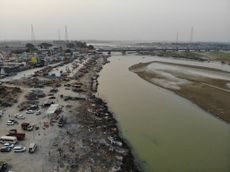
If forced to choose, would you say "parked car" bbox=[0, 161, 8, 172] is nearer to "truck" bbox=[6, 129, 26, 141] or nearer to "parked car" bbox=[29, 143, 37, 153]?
"parked car" bbox=[29, 143, 37, 153]

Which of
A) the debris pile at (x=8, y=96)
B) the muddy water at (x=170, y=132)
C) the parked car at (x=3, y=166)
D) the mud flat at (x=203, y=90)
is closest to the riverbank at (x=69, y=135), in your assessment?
the parked car at (x=3, y=166)

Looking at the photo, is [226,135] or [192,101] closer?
[226,135]

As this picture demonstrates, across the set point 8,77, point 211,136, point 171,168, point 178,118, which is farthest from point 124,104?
point 8,77

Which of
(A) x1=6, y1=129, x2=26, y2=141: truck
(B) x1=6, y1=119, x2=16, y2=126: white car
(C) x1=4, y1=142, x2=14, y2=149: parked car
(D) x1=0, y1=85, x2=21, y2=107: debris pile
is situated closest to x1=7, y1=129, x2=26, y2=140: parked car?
(A) x1=6, y1=129, x2=26, y2=141: truck

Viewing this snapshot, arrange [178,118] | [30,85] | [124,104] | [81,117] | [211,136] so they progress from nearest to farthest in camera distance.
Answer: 1. [211,136]
2. [81,117]
3. [178,118]
4. [124,104]
5. [30,85]

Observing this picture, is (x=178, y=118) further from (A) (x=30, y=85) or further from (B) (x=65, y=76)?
(B) (x=65, y=76)

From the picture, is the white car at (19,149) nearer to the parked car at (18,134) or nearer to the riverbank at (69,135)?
the riverbank at (69,135)
